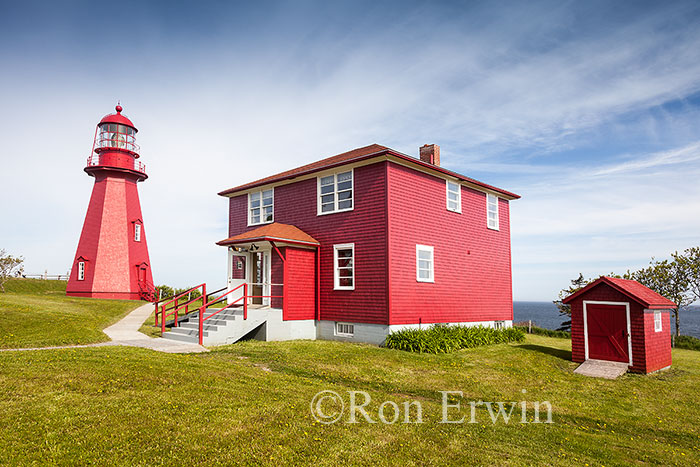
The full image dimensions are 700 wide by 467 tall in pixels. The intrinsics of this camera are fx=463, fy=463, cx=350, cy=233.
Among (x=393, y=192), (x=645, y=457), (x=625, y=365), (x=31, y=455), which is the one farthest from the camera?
(x=393, y=192)

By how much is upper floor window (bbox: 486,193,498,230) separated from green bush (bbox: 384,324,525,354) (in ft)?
18.8

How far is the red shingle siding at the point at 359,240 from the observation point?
17.3 m

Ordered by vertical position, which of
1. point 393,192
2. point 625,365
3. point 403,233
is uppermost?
point 393,192

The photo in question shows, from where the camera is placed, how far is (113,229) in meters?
33.0

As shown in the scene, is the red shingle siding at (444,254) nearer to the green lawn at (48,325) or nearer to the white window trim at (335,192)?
the white window trim at (335,192)

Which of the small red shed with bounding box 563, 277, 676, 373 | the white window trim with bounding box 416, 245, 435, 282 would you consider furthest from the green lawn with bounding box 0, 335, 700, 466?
the white window trim with bounding box 416, 245, 435, 282

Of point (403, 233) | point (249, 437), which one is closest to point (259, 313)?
point (403, 233)

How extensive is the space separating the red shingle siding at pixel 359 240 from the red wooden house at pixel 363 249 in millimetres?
41

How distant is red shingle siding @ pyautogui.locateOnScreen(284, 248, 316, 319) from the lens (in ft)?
59.5

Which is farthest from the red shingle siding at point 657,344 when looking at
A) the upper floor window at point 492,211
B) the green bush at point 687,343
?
the green bush at point 687,343

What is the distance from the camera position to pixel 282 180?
20.8 meters

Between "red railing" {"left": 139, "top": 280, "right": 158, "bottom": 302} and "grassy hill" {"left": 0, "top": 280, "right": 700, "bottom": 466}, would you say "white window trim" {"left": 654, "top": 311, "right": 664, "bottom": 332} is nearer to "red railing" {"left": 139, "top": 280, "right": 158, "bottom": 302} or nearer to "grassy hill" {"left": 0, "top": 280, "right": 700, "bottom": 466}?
"grassy hill" {"left": 0, "top": 280, "right": 700, "bottom": 466}

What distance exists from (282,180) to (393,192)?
19.0ft

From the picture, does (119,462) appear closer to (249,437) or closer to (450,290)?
(249,437)
